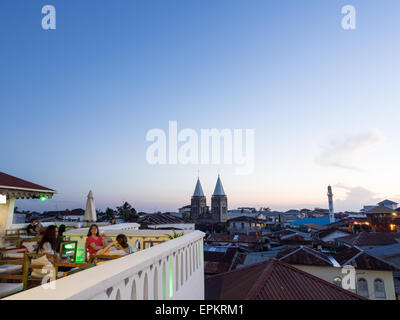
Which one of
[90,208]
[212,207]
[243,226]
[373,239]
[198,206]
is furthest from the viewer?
[198,206]

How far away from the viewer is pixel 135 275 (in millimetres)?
2363

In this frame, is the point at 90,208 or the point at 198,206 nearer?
the point at 90,208

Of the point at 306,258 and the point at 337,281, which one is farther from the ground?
the point at 306,258

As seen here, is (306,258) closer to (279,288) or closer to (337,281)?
(337,281)

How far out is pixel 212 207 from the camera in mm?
97125

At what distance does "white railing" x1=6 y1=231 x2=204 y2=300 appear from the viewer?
1525 mm

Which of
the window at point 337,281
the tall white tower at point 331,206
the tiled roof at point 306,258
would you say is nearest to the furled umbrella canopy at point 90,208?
the tiled roof at point 306,258

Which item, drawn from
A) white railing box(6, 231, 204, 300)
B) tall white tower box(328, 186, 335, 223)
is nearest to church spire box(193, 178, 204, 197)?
tall white tower box(328, 186, 335, 223)

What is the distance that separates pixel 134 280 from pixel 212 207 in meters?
96.7

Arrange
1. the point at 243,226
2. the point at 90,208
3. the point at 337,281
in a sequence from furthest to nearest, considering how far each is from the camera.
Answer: the point at 243,226, the point at 337,281, the point at 90,208

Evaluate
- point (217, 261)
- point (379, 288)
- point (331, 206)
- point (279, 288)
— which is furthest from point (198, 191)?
point (279, 288)

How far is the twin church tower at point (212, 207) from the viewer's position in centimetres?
9562

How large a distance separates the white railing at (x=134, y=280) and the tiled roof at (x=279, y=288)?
598 cm
